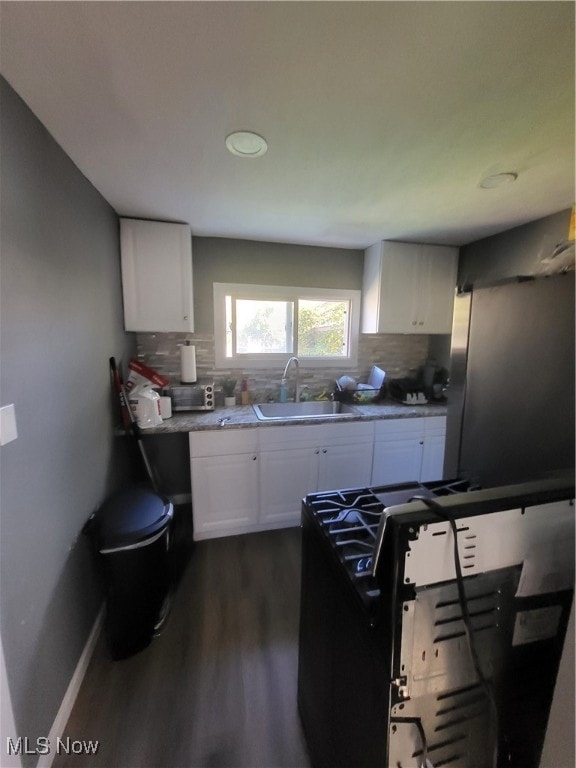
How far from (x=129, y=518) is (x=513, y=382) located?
161cm

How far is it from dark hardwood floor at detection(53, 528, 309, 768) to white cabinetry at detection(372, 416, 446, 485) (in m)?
1.10

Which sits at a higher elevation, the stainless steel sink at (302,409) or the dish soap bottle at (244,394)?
the dish soap bottle at (244,394)

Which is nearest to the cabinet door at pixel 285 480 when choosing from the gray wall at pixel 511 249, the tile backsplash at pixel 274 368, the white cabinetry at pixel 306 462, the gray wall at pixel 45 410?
the white cabinetry at pixel 306 462

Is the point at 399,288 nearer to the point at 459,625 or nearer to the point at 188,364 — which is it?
the point at 188,364

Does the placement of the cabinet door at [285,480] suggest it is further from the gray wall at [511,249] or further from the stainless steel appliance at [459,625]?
the gray wall at [511,249]

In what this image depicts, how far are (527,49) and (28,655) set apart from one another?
2369 millimetres

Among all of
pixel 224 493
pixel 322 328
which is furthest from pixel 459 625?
pixel 322 328

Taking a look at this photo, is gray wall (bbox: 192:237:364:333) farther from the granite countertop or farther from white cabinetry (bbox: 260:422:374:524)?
white cabinetry (bbox: 260:422:374:524)

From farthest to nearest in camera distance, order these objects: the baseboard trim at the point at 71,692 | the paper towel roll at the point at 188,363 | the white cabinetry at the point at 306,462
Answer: the paper towel roll at the point at 188,363, the white cabinetry at the point at 306,462, the baseboard trim at the point at 71,692

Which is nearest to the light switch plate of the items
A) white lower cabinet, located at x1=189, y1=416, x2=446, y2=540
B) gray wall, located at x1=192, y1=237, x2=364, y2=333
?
white lower cabinet, located at x1=189, y1=416, x2=446, y2=540

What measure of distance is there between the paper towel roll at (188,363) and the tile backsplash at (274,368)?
0.49ft

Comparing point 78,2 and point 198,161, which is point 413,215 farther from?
point 78,2

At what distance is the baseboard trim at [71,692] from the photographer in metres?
1.10

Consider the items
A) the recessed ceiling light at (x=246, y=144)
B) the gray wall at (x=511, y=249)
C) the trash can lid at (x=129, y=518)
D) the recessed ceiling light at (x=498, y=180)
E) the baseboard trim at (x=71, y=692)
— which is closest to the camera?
the baseboard trim at (x=71, y=692)
